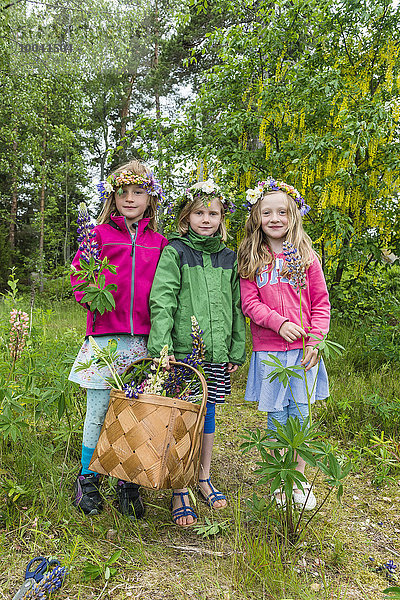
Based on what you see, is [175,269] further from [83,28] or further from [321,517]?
[83,28]

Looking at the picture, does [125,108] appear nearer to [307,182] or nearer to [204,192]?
[307,182]

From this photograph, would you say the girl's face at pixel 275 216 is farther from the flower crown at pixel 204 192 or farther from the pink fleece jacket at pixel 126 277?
the pink fleece jacket at pixel 126 277

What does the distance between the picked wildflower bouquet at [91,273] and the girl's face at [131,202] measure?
346 millimetres

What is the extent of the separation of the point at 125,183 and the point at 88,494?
1.69 m

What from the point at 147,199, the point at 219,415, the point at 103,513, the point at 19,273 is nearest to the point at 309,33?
the point at 147,199

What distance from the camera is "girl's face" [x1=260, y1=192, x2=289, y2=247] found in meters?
2.44

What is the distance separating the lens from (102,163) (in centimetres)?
2078

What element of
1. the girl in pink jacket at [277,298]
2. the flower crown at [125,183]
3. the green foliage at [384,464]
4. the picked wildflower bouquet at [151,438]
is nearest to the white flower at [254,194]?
the girl in pink jacket at [277,298]

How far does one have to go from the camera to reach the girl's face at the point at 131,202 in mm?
2428

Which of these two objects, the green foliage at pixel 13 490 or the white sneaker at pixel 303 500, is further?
the white sneaker at pixel 303 500

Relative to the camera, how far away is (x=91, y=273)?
1990mm

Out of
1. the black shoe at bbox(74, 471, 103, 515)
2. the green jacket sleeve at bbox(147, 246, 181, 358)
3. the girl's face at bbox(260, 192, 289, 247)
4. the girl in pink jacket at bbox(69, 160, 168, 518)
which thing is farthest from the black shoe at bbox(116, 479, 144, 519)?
the girl's face at bbox(260, 192, 289, 247)

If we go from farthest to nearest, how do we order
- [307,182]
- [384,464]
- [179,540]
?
[307,182], [384,464], [179,540]

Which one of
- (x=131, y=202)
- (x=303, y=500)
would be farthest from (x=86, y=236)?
(x=303, y=500)
